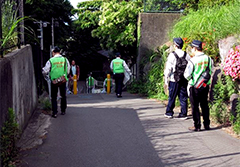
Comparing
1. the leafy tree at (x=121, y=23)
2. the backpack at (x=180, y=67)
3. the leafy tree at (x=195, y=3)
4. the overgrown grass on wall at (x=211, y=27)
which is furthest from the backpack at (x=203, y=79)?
the leafy tree at (x=121, y=23)

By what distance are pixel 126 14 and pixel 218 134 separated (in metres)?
12.6

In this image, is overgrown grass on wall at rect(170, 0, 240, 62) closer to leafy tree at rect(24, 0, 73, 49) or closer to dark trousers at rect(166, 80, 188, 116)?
dark trousers at rect(166, 80, 188, 116)

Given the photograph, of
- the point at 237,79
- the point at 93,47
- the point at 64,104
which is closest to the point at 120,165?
the point at 237,79

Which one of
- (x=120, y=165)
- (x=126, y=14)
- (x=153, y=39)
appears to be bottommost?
(x=120, y=165)

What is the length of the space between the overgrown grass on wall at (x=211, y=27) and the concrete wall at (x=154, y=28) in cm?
342

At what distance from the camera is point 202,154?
5.61 m

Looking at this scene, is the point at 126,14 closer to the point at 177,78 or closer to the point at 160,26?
the point at 160,26

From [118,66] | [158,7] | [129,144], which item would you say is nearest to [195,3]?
[158,7]

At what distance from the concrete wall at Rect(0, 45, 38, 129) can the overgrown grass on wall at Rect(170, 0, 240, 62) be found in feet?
14.8

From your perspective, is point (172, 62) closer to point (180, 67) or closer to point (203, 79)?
point (180, 67)

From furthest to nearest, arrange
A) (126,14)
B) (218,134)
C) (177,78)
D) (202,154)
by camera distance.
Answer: (126,14) < (177,78) < (218,134) < (202,154)

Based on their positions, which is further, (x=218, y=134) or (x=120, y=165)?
(x=218, y=134)

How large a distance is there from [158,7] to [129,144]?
34.3 feet

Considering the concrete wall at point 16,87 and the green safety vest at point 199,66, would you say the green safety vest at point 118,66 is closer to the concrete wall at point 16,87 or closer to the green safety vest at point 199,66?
the concrete wall at point 16,87
